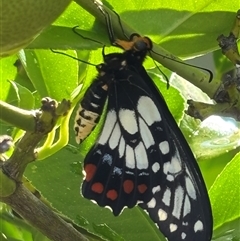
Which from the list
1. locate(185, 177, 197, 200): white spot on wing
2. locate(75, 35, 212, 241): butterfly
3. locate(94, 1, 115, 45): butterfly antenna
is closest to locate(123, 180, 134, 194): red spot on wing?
locate(75, 35, 212, 241): butterfly

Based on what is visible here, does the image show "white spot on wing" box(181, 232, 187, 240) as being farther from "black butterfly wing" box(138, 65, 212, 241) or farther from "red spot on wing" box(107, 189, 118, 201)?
"red spot on wing" box(107, 189, 118, 201)

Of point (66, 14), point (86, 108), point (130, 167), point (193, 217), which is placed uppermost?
point (66, 14)

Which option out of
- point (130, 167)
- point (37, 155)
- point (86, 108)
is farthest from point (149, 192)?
point (37, 155)

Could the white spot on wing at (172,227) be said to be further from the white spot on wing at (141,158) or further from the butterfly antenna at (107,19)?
the butterfly antenna at (107,19)

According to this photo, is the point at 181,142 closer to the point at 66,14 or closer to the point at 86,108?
the point at 86,108

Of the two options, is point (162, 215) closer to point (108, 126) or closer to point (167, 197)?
point (167, 197)

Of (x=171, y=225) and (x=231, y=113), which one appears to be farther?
(x=171, y=225)

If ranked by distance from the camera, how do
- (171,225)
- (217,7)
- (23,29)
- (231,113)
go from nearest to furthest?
(23,29) → (231,113) → (217,7) → (171,225)
